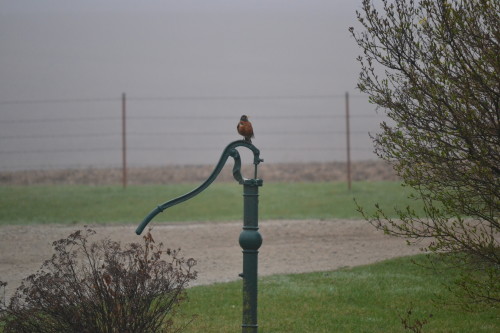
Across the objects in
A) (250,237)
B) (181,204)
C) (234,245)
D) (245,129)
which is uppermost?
(245,129)

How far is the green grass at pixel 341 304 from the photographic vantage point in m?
5.68

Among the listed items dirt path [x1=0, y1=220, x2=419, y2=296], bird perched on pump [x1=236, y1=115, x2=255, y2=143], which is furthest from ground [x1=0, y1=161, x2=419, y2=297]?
bird perched on pump [x1=236, y1=115, x2=255, y2=143]

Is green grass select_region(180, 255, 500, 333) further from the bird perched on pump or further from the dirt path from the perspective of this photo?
the bird perched on pump

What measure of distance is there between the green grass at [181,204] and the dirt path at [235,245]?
44.4 inches

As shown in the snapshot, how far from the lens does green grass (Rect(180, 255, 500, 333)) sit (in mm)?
5676

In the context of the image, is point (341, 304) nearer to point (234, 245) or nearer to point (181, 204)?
point (234, 245)

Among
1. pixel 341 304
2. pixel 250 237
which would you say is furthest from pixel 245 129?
pixel 341 304

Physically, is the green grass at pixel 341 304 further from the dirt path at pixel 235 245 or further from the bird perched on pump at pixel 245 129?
the bird perched on pump at pixel 245 129

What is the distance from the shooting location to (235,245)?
1030 cm

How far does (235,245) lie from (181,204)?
216 inches

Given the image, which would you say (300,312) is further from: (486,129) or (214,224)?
(214,224)

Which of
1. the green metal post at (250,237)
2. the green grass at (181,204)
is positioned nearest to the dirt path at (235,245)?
the green grass at (181,204)

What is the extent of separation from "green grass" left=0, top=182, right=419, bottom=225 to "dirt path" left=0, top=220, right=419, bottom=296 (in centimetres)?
113

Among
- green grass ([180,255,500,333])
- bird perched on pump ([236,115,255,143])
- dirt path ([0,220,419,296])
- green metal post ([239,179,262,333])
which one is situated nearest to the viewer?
green metal post ([239,179,262,333])
